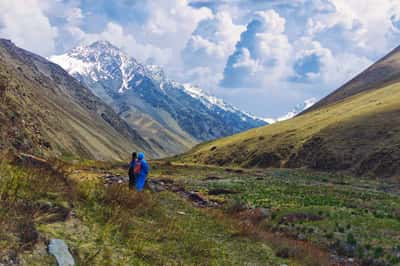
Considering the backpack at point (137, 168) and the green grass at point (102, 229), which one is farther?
the backpack at point (137, 168)

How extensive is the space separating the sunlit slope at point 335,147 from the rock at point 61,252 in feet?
229

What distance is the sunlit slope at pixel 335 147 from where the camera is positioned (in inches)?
3076

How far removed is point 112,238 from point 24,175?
10.7 feet

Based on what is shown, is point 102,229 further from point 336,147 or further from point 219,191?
point 336,147

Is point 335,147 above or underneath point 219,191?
above

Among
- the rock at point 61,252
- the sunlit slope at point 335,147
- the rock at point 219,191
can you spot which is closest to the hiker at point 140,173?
the rock at point 61,252

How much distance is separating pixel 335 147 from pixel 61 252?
8576 centimetres

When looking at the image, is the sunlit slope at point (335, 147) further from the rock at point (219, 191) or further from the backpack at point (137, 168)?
the backpack at point (137, 168)

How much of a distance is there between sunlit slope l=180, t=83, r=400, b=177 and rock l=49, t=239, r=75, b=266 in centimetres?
6968

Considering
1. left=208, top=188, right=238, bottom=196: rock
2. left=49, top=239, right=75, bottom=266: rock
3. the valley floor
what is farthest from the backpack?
left=208, top=188, right=238, bottom=196: rock

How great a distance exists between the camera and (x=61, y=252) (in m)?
9.69

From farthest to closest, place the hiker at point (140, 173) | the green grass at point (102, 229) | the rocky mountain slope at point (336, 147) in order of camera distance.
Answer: the rocky mountain slope at point (336, 147), the hiker at point (140, 173), the green grass at point (102, 229)

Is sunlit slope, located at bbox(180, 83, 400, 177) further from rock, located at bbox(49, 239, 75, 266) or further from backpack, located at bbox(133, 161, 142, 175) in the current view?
rock, located at bbox(49, 239, 75, 266)

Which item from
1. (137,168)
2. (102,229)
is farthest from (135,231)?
(137,168)
